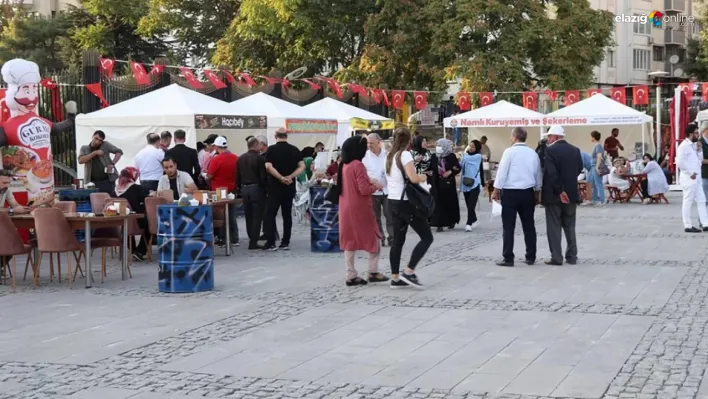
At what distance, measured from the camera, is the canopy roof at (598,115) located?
28969 millimetres

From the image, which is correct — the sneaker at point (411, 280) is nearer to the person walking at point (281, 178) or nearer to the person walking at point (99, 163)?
the person walking at point (281, 178)

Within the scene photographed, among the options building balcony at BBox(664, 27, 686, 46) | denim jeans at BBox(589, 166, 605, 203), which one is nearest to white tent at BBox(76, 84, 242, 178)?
denim jeans at BBox(589, 166, 605, 203)

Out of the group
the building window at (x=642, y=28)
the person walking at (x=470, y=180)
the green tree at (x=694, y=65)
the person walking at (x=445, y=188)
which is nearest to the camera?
the person walking at (x=445, y=188)

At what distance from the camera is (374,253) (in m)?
12.0

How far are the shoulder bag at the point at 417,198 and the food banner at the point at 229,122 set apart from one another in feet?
29.7

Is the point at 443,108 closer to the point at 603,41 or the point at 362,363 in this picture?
the point at 603,41

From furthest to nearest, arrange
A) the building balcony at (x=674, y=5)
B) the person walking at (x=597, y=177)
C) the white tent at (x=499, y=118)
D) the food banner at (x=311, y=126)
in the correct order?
the building balcony at (x=674, y=5), the white tent at (x=499, y=118), the person walking at (x=597, y=177), the food banner at (x=311, y=126)

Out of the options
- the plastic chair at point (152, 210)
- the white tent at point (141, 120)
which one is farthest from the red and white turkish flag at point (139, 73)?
the plastic chair at point (152, 210)

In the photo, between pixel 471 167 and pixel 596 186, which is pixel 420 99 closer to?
pixel 596 186

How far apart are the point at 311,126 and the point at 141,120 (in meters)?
5.08

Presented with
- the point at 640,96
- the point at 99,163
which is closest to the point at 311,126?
the point at 99,163

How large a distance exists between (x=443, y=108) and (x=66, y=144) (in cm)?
3472

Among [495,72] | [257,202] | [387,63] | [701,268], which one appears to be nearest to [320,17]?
[387,63]

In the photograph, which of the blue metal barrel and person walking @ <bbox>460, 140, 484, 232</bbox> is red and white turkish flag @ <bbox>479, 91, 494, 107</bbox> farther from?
the blue metal barrel
